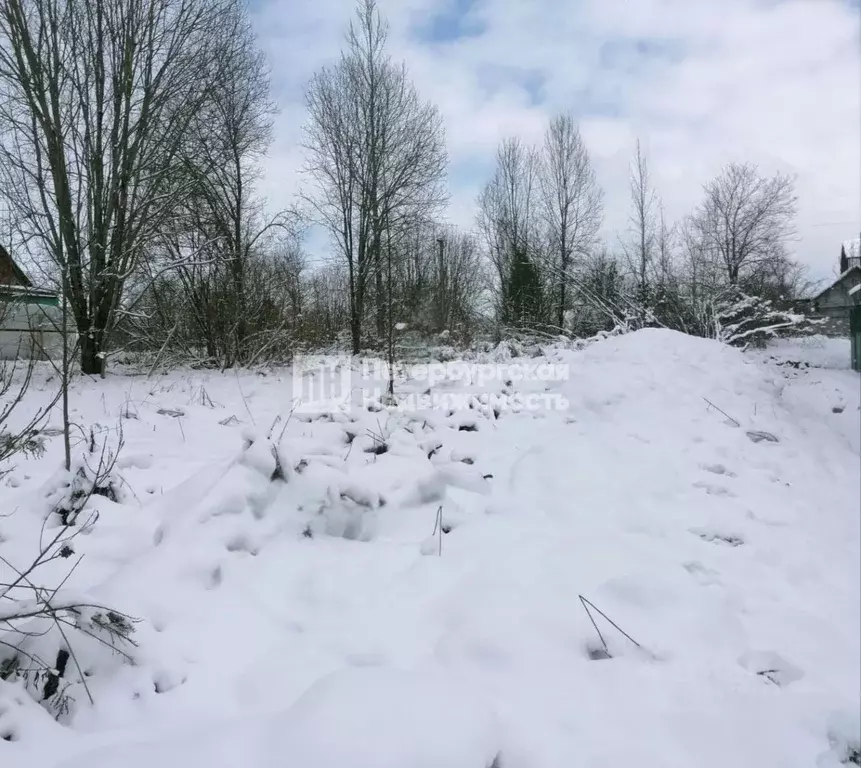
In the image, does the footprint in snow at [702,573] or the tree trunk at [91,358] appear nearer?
the footprint in snow at [702,573]

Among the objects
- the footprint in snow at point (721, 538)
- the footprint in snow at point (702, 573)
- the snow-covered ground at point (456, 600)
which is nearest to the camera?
the snow-covered ground at point (456, 600)

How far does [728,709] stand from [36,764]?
6.65 feet

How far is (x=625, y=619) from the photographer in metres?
2.11

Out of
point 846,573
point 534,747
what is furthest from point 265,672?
point 846,573

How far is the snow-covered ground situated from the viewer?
4.87ft

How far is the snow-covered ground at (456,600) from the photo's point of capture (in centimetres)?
149

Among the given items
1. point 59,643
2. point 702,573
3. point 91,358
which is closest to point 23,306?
point 91,358

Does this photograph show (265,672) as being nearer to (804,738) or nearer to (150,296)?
(804,738)

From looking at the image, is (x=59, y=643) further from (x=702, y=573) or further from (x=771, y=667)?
(x=702, y=573)

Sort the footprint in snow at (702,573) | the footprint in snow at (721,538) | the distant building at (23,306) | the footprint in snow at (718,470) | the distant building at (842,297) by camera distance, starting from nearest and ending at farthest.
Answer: the footprint in snow at (702,573) → the distant building at (23,306) → the footprint in snow at (721,538) → the footprint in snow at (718,470) → the distant building at (842,297)

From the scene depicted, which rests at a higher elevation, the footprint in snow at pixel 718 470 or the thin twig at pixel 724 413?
the thin twig at pixel 724 413

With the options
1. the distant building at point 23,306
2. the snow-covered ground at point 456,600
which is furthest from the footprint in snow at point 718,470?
the distant building at point 23,306

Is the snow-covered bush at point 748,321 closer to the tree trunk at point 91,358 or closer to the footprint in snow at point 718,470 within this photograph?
the footprint in snow at point 718,470

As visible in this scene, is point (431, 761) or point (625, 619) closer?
point (431, 761)
